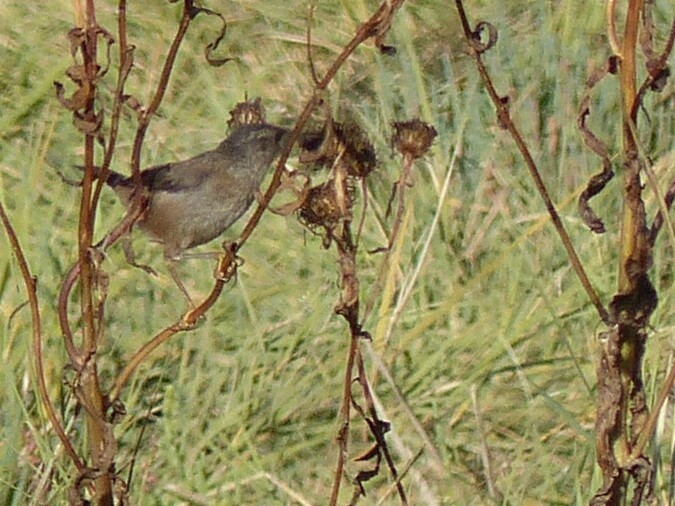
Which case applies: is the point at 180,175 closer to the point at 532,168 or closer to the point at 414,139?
the point at 414,139

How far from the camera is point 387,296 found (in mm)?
2789

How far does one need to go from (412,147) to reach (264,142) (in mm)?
197

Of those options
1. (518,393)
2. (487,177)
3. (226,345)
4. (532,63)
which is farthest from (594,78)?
(532,63)

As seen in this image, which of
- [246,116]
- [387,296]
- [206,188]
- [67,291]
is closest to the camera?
[67,291]

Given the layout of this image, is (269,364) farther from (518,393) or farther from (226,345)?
(518,393)

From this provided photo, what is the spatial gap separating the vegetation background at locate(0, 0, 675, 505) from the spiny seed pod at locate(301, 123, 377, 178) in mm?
662

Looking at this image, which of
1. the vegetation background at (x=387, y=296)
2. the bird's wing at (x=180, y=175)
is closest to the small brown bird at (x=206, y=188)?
the bird's wing at (x=180, y=175)

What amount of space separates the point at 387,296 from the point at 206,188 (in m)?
0.83

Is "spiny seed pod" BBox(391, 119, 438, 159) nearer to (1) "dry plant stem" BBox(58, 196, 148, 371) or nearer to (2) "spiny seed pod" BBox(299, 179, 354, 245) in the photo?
(2) "spiny seed pod" BBox(299, 179, 354, 245)

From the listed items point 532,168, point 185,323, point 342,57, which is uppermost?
point 342,57

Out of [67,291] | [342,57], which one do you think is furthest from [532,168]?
[67,291]

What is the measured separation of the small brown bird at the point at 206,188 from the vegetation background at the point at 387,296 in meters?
0.38

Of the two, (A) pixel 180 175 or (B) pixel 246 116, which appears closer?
(B) pixel 246 116

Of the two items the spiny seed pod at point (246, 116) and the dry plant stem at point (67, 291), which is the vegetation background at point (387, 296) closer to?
the spiny seed pod at point (246, 116)
